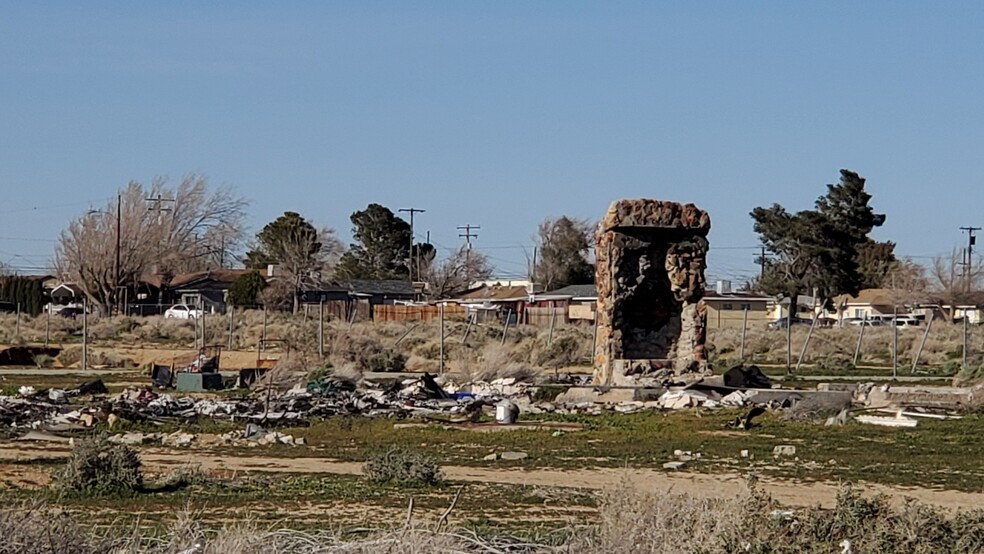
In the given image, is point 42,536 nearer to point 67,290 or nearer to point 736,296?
point 67,290

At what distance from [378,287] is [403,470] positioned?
80.4 m

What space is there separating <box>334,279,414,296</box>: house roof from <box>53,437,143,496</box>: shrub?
76.9 metres

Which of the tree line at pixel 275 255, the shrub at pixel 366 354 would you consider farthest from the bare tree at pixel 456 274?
the shrub at pixel 366 354

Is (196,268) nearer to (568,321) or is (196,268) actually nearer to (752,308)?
(752,308)

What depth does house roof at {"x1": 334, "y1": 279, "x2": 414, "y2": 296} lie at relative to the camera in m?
94.4

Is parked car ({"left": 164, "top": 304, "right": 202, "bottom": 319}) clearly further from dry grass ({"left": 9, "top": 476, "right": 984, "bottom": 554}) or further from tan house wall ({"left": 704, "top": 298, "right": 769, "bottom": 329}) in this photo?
dry grass ({"left": 9, "top": 476, "right": 984, "bottom": 554})

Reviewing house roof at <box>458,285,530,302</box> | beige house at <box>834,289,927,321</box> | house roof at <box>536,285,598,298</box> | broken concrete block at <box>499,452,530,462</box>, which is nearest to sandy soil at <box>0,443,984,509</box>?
broken concrete block at <box>499,452,530,462</box>

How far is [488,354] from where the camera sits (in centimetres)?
3550

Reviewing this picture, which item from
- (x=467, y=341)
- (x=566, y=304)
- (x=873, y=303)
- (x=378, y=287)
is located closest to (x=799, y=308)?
(x=873, y=303)

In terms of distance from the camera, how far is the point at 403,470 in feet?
52.8

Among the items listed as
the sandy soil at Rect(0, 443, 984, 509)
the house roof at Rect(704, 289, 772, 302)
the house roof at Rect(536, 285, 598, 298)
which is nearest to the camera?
the sandy soil at Rect(0, 443, 984, 509)

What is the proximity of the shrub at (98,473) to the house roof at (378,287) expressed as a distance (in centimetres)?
7693

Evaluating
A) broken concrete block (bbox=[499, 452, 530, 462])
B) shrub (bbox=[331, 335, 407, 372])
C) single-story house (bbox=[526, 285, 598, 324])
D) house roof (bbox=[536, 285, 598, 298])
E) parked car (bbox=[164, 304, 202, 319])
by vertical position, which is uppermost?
house roof (bbox=[536, 285, 598, 298])

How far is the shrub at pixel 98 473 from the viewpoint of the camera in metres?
15.0
